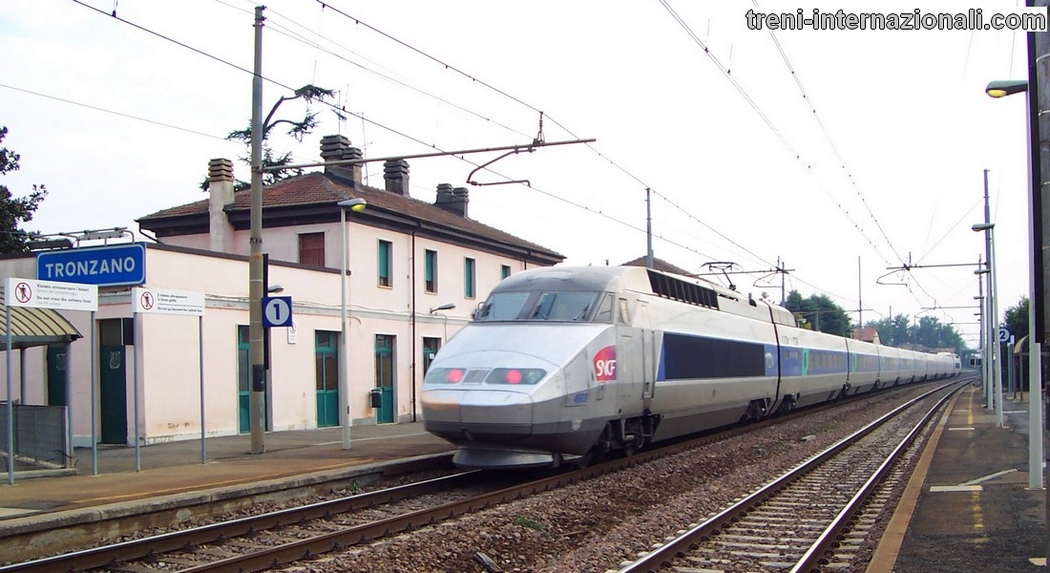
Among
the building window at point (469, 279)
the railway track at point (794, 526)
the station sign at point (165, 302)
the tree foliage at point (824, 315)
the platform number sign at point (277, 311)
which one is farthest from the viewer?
the tree foliage at point (824, 315)

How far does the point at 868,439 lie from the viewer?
71.9 ft

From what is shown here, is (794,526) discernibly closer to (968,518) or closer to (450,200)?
(968,518)

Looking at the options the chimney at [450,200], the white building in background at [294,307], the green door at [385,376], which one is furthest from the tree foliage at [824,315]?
the green door at [385,376]

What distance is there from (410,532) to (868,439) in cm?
1442

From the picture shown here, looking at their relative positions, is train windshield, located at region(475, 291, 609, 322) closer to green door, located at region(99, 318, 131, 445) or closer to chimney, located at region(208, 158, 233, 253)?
green door, located at region(99, 318, 131, 445)

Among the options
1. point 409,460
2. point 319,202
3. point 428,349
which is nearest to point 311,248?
point 319,202

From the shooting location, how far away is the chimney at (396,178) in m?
34.6

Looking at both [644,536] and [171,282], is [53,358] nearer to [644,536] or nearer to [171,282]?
[171,282]

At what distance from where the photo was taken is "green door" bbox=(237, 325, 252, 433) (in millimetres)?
22594

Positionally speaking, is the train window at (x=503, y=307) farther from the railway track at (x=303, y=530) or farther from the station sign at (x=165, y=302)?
the station sign at (x=165, y=302)

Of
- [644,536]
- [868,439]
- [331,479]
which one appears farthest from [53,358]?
[868,439]

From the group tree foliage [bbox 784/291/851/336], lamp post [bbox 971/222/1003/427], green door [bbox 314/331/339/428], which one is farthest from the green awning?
tree foliage [bbox 784/291/851/336]

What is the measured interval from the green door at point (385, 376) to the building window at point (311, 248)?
2745 millimetres

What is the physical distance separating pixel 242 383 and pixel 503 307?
9709 millimetres
